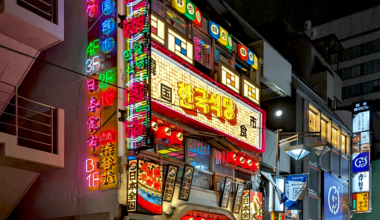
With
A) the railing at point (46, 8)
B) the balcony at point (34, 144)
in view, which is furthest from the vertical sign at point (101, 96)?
the railing at point (46, 8)

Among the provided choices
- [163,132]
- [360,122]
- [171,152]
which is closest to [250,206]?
[171,152]

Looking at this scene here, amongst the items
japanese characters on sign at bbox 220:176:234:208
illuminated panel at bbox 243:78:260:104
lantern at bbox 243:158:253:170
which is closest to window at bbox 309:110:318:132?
illuminated panel at bbox 243:78:260:104

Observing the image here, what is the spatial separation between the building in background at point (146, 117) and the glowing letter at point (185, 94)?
4 centimetres

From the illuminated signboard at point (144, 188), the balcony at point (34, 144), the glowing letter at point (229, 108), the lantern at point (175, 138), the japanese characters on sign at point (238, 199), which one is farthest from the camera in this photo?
the glowing letter at point (229, 108)

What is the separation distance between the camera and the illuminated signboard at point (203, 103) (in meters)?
16.2

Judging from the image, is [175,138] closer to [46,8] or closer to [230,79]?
[230,79]

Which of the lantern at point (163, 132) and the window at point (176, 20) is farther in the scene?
the window at point (176, 20)

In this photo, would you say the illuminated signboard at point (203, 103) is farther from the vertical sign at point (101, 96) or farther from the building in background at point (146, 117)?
the vertical sign at point (101, 96)

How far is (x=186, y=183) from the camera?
16562 millimetres

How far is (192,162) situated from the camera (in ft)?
59.4

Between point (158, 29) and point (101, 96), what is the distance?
377cm

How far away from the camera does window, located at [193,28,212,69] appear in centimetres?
1950

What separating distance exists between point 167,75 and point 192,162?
157 inches

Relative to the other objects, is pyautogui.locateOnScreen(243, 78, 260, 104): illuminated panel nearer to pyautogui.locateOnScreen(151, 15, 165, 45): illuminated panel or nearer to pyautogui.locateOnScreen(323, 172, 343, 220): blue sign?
pyautogui.locateOnScreen(151, 15, 165, 45): illuminated panel
